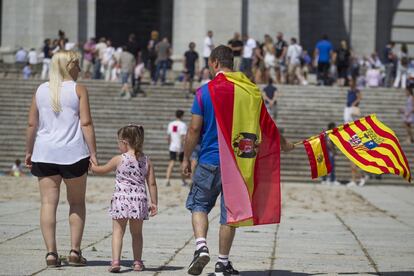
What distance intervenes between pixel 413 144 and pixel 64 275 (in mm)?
21040

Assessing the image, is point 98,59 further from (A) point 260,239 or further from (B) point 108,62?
(A) point 260,239

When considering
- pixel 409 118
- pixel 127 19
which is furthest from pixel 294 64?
pixel 127 19

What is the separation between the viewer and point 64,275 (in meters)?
9.49

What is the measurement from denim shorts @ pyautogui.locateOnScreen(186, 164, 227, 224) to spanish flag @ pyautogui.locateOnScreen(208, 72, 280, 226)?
0.10 metres

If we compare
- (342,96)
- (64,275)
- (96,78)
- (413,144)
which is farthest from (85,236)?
(96,78)

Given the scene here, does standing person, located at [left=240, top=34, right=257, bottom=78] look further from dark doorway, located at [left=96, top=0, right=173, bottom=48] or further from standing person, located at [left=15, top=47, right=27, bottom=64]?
dark doorway, located at [left=96, top=0, right=173, bottom=48]

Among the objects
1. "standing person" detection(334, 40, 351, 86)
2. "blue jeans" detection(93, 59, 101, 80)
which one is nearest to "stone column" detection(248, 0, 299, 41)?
"standing person" detection(334, 40, 351, 86)

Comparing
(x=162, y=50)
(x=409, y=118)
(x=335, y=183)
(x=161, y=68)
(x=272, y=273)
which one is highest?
(x=162, y=50)

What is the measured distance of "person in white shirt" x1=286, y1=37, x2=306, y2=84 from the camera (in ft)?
117

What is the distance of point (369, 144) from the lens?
426 inches

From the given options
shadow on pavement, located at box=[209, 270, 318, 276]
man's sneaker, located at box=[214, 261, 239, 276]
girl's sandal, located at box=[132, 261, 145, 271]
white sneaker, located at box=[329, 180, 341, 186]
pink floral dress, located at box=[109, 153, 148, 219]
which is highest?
pink floral dress, located at box=[109, 153, 148, 219]

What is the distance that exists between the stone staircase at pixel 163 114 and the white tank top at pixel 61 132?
17234 mm

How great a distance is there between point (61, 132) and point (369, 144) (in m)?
2.91

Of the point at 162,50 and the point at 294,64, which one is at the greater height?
the point at 162,50
